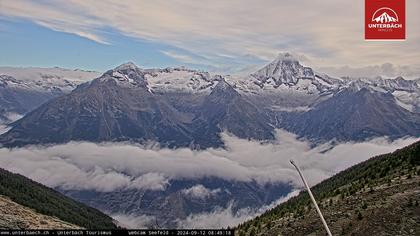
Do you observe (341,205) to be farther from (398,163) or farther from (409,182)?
(398,163)

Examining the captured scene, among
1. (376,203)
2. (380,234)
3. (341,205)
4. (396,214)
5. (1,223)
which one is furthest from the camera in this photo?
(1,223)

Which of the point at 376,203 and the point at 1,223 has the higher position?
the point at 376,203

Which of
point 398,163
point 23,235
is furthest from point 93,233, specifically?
point 398,163

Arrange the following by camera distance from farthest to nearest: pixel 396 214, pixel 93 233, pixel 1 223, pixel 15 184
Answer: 1. pixel 15 184
2. pixel 1 223
3. pixel 396 214
4. pixel 93 233

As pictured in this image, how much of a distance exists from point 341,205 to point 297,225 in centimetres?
524

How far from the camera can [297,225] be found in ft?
144

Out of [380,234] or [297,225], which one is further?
[297,225]

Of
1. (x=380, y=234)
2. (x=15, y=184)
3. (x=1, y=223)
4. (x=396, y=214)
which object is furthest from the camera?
(x=15, y=184)

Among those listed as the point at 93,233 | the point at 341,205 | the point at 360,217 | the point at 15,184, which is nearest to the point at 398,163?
the point at 341,205

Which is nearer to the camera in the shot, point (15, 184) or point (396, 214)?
point (396, 214)

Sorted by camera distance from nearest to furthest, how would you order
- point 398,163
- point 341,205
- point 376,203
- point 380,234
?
point 380,234 → point 376,203 → point 341,205 → point 398,163

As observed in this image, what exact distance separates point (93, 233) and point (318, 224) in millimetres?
23816

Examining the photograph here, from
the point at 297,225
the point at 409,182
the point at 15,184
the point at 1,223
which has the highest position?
the point at 409,182

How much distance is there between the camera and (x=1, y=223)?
68125 millimetres
